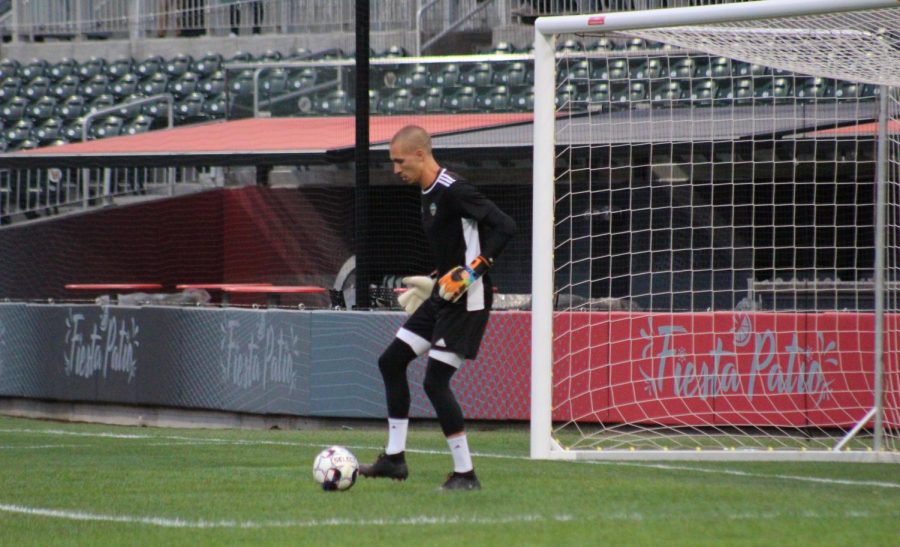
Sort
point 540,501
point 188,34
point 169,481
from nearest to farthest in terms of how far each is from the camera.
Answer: point 540,501 < point 169,481 < point 188,34

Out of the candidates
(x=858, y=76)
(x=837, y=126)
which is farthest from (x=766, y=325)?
(x=858, y=76)

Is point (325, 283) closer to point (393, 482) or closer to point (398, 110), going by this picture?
point (398, 110)

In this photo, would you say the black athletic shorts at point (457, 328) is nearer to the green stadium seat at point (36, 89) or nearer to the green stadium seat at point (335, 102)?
the green stadium seat at point (335, 102)

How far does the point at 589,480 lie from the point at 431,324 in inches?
52.3

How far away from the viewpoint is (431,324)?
762cm

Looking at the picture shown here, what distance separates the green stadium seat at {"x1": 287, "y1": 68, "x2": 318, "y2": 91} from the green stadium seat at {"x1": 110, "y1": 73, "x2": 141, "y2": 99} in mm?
5364

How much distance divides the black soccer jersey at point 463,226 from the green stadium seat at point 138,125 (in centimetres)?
1787

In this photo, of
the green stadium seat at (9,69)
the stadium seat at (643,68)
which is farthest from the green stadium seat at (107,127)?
the stadium seat at (643,68)

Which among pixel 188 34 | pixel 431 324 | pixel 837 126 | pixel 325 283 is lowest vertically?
pixel 325 283

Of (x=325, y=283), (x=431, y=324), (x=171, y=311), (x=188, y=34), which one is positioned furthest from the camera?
(x=188, y=34)

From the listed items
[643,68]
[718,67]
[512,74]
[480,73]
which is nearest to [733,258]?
[643,68]

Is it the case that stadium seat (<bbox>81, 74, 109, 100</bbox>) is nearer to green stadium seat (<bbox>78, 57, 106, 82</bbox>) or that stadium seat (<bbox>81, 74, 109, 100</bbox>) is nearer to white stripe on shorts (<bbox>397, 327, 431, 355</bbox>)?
green stadium seat (<bbox>78, 57, 106, 82</bbox>)

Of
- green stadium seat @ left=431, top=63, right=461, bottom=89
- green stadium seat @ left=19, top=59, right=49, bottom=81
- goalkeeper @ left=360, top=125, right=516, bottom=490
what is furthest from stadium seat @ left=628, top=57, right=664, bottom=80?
green stadium seat @ left=19, top=59, right=49, bottom=81

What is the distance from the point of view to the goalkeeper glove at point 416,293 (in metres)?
7.92
